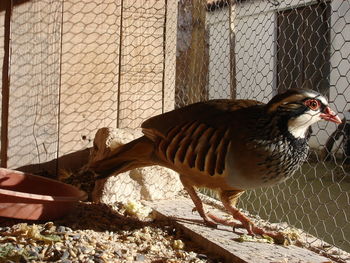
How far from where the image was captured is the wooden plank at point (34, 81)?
2633mm

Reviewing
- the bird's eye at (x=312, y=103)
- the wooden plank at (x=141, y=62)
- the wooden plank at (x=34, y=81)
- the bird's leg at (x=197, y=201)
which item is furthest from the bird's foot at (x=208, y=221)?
the wooden plank at (x=34, y=81)

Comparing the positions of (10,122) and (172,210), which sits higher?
(10,122)

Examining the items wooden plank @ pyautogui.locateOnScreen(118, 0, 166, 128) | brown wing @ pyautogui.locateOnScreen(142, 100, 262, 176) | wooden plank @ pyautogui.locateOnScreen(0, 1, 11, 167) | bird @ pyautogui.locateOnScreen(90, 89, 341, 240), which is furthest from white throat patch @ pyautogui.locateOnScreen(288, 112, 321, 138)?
wooden plank @ pyautogui.locateOnScreen(0, 1, 11, 167)

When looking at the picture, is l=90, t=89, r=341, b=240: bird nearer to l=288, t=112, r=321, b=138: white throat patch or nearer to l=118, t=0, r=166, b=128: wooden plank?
l=288, t=112, r=321, b=138: white throat patch

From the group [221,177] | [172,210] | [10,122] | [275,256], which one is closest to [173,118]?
[221,177]

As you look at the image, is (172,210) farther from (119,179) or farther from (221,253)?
(221,253)

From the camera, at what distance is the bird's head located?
187 centimetres

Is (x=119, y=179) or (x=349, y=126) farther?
(x=349, y=126)

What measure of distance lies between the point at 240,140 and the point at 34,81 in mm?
1266

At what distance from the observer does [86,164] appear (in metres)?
2.81

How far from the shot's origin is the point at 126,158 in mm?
2309

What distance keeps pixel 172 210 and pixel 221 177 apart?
52 cm

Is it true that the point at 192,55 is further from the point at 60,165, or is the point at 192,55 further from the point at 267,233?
the point at 267,233

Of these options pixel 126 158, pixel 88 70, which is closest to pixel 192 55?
pixel 88 70
